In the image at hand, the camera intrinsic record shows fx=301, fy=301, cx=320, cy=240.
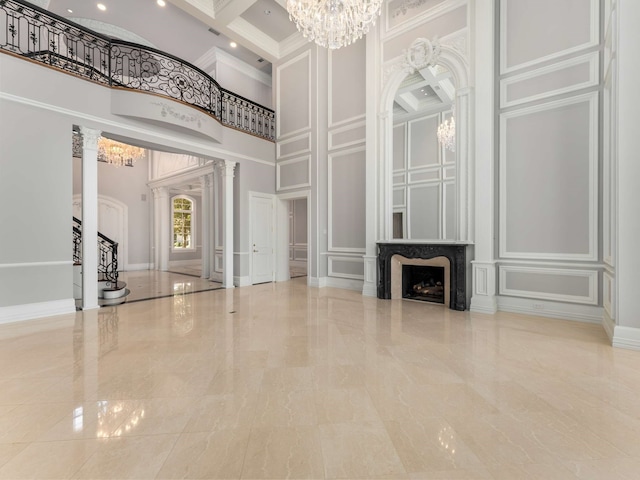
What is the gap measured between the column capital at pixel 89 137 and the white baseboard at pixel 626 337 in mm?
8029

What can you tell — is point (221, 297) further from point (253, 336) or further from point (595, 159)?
point (595, 159)

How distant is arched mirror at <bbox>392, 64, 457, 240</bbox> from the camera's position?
5582mm

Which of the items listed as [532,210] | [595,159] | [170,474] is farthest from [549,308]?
[170,474]

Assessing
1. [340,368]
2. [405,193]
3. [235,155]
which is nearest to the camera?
[340,368]

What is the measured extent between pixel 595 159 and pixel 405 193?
2904mm

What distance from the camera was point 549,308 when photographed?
4.62 m

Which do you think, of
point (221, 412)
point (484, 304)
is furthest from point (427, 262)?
point (221, 412)

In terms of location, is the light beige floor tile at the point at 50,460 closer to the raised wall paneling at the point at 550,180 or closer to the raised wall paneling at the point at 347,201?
the raised wall paneling at the point at 550,180

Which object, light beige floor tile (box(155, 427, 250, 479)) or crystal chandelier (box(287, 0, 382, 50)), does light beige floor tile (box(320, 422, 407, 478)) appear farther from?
crystal chandelier (box(287, 0, 382, 50))

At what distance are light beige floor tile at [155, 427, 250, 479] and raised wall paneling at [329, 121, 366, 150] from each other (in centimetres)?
634

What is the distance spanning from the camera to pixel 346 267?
728 centimetres

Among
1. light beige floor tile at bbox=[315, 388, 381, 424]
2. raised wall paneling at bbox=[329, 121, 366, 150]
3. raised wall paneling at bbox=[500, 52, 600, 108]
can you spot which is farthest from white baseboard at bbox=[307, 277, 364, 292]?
light beige floor tile at bbox=[315, 388, 381, 424]

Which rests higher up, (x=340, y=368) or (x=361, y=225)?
(x=361, y=225)

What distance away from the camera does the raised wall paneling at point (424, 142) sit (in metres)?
5.84
